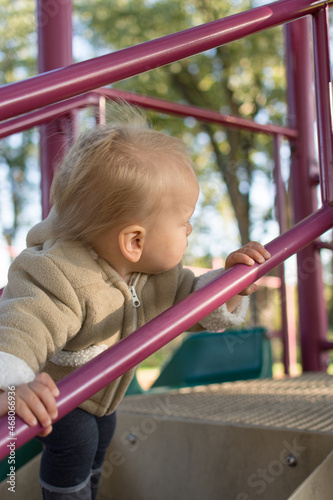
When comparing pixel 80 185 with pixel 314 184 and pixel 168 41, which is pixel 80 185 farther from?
pixel 314 184

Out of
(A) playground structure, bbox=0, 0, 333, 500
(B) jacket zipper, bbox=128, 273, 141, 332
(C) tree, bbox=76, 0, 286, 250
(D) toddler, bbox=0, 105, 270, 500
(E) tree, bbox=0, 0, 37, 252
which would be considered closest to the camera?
(A) playground structure, bbox=0, 0, 333, 500

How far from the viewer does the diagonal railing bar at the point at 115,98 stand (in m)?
1.73

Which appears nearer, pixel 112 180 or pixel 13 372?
pixel 13 372

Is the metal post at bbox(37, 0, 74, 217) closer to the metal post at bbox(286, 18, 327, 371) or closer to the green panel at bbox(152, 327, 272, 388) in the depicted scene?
the metal post at bbox(286, 18, 327, 371)

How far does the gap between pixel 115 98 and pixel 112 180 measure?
951 millimetres

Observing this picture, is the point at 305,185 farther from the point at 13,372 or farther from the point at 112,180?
the point at 13,372

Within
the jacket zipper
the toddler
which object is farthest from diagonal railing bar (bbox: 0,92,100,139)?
the jacket zipper

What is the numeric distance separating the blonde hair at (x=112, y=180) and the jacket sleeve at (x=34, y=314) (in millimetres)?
108

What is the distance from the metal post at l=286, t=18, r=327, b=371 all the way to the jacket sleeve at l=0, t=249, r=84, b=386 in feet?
5.26

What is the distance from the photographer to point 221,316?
1.22 metres

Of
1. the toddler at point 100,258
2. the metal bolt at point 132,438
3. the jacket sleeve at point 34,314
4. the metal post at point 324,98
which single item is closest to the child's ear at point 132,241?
the toddler at point 100,258

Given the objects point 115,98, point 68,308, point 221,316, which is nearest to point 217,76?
point 115,98

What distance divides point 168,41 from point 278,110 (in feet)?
23.8

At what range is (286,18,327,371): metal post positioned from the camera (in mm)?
2465
